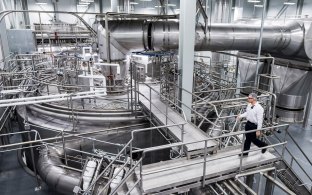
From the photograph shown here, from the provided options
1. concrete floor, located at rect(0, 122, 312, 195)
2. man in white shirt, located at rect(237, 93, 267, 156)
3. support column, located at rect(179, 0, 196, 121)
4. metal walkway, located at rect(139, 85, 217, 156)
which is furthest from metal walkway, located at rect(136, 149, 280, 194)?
concrete floor, located at rect(0, 122, 312, 195)

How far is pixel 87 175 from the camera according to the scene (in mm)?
4887

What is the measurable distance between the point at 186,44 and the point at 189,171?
339 centimetres

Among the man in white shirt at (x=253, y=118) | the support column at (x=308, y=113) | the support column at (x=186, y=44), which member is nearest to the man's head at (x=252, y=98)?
the man in white shirt at (x=253, y=118)

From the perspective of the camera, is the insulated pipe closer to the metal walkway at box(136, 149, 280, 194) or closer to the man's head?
the metal walkway at box(136, 149, 280, 194)

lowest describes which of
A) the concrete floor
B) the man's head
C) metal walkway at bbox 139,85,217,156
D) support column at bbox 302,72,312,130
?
the concrete floor

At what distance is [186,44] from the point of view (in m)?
6.24

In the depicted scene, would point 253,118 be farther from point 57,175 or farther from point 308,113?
point 308,113

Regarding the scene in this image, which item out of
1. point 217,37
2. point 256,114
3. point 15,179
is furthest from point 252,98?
point 15,179

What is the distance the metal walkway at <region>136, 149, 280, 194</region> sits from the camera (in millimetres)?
Answer: 3909

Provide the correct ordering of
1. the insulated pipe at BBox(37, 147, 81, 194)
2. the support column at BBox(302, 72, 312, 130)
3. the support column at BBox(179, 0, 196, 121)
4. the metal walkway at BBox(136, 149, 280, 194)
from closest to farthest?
the metal walkway at BBox(136, 149, 280, 194), the insulated pipe at BBox(37, 147, 81, 194), the support column at BBox(179, 0, 196, 121), the support column at BBox(302, 72, 312, 130)

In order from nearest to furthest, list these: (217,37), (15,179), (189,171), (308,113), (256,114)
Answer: (189,171), (256,114), (15,179), (217,37), (308,113)

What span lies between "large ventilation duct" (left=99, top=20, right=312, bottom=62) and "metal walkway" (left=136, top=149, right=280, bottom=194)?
Answer: 12.6ft

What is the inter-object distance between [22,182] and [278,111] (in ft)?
32.9

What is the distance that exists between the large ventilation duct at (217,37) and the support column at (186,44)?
100cm
